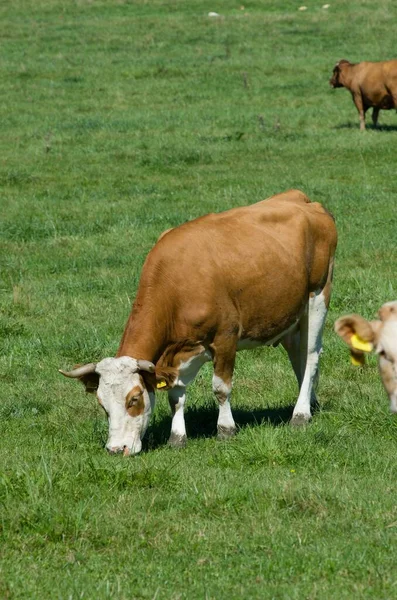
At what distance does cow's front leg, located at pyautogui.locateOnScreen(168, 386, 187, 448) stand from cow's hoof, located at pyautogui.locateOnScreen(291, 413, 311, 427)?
0.93 m

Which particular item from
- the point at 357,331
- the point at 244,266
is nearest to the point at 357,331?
the point at 357,331

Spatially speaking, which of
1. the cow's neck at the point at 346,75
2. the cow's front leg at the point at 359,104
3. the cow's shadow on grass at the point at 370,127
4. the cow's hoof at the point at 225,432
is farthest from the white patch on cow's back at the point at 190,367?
the cow's neck at the point at 346,75

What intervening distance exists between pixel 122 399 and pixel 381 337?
262cm

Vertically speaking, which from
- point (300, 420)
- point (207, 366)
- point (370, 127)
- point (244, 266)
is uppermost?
point (244, 266)

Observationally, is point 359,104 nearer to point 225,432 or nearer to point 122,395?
point 225,432

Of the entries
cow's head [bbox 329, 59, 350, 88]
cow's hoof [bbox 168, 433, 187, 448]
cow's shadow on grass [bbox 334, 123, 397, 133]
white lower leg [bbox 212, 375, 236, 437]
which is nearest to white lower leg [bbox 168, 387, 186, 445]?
cow's hoof [bbox 168, 433, 187, 448]

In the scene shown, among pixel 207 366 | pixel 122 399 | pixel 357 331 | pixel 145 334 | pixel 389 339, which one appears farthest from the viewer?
pixel 207 366

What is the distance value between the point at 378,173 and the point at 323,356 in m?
9.96

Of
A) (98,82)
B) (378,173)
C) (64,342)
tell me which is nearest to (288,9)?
(98,82)

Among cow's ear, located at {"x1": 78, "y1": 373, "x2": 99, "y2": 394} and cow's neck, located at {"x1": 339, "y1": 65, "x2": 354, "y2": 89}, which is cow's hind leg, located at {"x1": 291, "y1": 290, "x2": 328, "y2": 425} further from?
cow's neck, located at {"x1": 339, "y1": 65, "x2": 354, "y2": 89}

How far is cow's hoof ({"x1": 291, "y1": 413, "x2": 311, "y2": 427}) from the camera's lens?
8781 millimetres

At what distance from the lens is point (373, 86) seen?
25.3 metres

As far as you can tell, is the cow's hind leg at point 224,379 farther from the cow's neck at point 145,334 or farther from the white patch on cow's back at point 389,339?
the white patch on cow's back at point 389,339

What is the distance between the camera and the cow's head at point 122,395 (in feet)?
25.9
